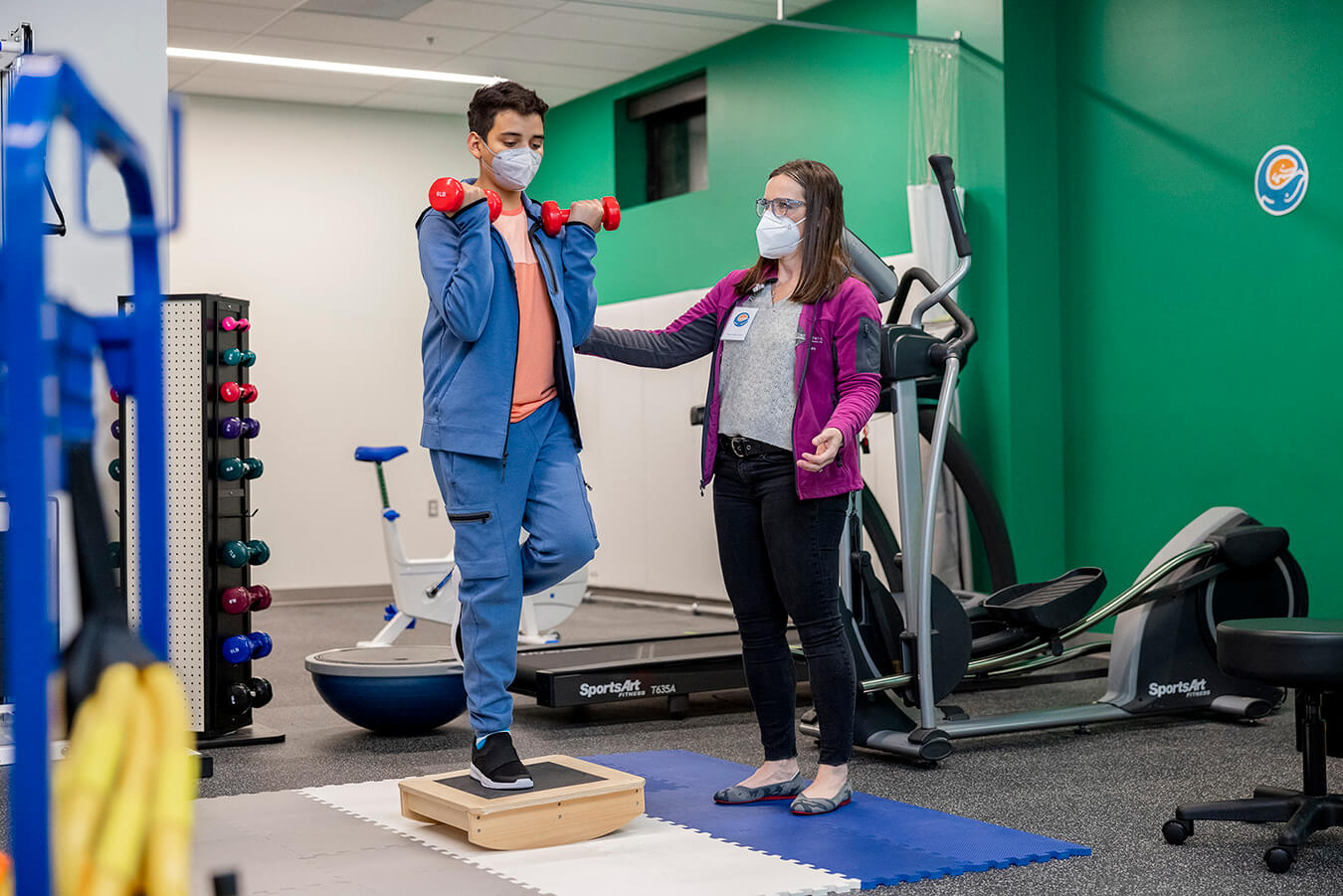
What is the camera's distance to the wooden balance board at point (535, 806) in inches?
110

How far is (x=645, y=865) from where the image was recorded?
8.81 ft

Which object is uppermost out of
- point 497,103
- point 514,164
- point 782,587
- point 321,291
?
point 321,291

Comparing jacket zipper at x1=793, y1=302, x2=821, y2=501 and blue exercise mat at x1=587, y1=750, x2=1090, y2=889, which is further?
jacket zipper at x1=793, y1=302, x2=821, y2=501

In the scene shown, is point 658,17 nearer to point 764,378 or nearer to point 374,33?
Answer: point 374,33

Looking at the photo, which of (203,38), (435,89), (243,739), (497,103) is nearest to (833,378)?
(497,103)

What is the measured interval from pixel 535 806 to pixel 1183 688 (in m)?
2.31

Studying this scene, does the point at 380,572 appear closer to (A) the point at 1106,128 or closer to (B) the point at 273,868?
(A) the point at 1106,128

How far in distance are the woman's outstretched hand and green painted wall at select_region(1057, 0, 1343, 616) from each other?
3.07 metres

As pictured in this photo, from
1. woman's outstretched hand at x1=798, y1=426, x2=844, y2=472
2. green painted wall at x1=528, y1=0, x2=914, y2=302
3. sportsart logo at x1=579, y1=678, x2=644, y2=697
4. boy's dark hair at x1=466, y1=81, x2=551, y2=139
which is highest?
green painted wall at x1=528, y1=0, x2=914, y2=302

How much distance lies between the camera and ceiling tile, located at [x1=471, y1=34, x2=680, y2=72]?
7.66 metres

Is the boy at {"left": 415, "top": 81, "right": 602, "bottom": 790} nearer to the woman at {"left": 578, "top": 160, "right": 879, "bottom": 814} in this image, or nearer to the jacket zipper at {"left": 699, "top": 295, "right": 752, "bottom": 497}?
the woman at {"left": 578, "top": 160, "right": 879, "bottom": 814}

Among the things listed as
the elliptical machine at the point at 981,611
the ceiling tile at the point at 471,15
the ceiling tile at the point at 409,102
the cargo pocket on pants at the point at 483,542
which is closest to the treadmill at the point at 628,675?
the elliptical machine at the point at 981,611

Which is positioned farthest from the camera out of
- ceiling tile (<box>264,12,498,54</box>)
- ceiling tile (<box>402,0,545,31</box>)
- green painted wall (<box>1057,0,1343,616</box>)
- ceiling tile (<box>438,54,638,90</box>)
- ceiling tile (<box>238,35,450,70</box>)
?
ceiling tile (<box>438,54,638,90</box>)

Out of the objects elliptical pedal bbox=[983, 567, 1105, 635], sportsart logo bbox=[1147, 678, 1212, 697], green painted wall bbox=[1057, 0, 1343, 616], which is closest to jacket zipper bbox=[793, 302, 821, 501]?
elliptical pedal bbox=[983, 567, 1105, 635]
